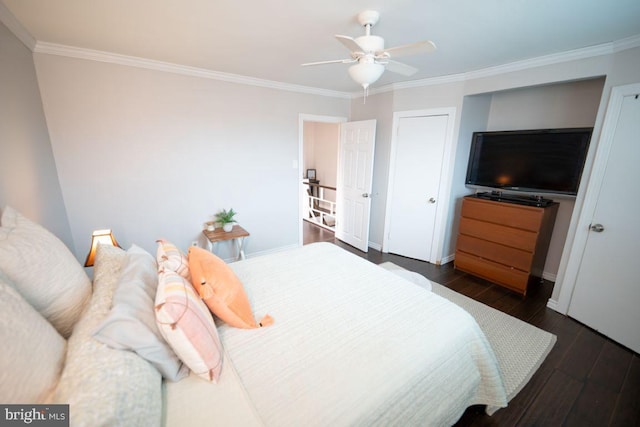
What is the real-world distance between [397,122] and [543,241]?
2.20m

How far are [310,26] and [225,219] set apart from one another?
2189mm

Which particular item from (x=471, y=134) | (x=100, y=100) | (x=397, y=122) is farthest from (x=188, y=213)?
(x=471, y=134)

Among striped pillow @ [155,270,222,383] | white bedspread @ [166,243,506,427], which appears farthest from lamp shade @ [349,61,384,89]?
striped pillow @ [155,270,222,383]

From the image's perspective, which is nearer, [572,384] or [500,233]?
[572,384]

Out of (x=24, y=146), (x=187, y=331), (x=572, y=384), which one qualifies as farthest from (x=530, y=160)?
(x=24, y=146)

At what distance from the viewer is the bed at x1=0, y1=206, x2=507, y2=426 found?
746mm

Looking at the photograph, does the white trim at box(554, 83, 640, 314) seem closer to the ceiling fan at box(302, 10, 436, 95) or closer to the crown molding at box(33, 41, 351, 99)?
the ceiling fan at box(302, 10, 436, 95)

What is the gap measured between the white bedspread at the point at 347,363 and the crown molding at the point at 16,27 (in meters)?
2.40

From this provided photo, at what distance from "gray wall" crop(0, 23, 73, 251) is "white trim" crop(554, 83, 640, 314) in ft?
13.9

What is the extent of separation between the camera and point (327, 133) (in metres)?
6.34

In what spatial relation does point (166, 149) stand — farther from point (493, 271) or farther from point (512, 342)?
point (493, 271)

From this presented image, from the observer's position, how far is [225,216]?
3100mm

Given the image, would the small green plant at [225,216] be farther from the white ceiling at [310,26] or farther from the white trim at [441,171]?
the white trim at [441,171]

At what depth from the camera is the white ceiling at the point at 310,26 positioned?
1.56 meters
